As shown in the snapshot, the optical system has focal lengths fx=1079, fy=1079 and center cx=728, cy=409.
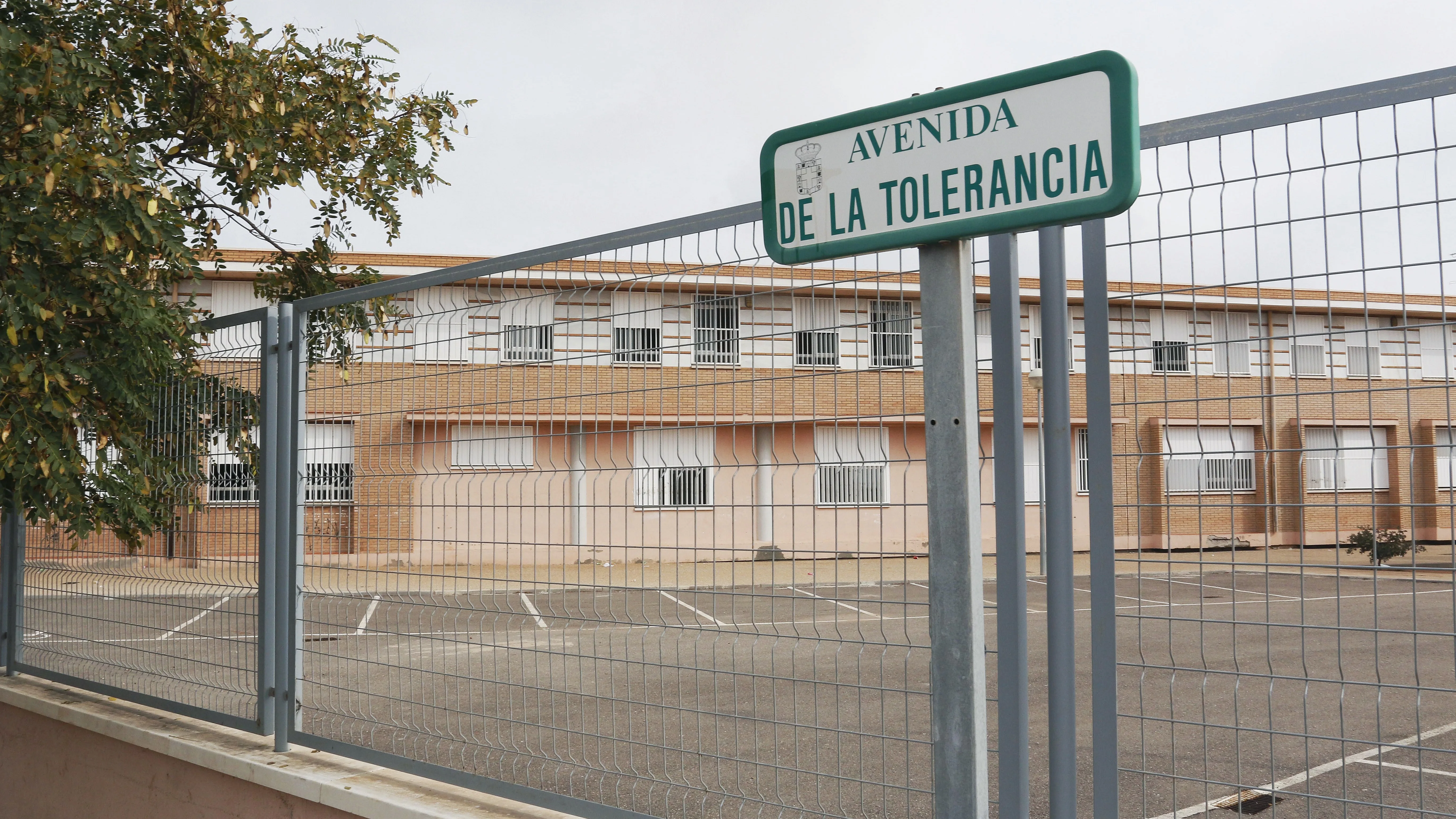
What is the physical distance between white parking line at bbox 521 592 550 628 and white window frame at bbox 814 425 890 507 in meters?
1.27

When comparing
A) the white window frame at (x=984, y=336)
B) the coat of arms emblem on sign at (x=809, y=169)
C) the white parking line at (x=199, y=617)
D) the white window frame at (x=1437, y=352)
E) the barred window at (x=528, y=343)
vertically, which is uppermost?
the coat of arms emblem on sign at (x=809, y=169)

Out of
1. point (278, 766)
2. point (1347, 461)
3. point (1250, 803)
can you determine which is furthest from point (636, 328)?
point (1250, 803)

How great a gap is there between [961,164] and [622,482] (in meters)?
1.84

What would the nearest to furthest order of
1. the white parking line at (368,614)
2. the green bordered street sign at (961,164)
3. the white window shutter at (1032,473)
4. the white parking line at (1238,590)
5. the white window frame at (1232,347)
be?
the green bordered street sign at (961,164), the white parking line at (1238,590), the white window frame at (1232,347), the white window shutter at (1032,473), the white parking line at (368,614)

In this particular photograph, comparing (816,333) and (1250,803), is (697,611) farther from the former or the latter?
(1250,803)

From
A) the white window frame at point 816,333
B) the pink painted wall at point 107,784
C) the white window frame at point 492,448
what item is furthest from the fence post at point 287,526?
the white window frame at point 816,333

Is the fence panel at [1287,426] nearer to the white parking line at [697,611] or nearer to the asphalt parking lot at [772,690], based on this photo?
the asphalt parking lot at [772,690]

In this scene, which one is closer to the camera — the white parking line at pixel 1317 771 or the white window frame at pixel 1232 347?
the white window frame at pixel 1232 347

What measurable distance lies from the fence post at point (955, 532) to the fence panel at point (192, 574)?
3802 mm

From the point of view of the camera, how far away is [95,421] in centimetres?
544

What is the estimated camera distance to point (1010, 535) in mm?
2570

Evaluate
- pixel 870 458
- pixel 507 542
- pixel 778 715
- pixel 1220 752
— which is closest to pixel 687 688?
pixel 778 715

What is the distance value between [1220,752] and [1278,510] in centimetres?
525

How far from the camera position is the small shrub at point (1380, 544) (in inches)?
84.9
